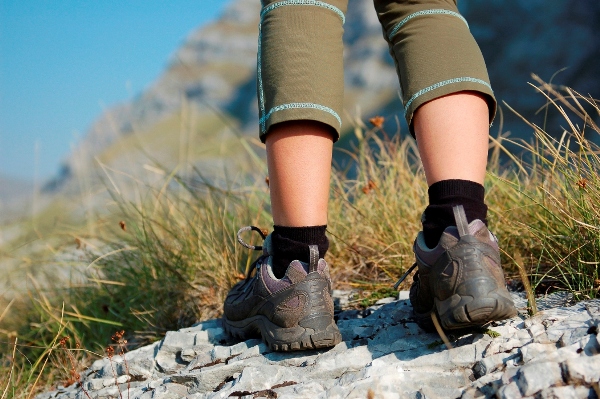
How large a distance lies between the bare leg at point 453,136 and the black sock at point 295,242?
29 cm

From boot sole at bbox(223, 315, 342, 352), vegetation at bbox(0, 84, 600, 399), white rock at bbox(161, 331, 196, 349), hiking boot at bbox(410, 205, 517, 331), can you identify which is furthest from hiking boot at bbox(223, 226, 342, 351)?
vegetation at bbox(0, 84, 600, 399)

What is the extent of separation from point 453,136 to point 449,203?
0.14m

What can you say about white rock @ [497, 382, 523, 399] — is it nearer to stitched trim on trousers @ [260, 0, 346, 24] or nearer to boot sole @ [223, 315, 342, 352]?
boot sole @ [223, 315, 342, 352]

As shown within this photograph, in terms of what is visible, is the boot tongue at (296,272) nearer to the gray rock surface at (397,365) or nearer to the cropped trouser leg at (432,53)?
the gray rock surface at (397,365)

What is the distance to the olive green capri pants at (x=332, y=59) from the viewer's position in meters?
1.21

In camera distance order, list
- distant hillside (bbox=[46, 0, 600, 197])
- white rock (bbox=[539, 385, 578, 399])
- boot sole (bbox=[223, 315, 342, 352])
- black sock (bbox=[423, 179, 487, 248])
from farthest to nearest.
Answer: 1. distant hillside (bbox=[46, 0, 600, 197])
2. boot sole (bbox=[223, 315, 342, 352])
3. black sock (bbox=[423, 179, 487, 248])
4. white rock (bbox=[539, 385, 578, 399])

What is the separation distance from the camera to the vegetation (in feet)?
5.28

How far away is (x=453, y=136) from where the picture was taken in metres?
1.18

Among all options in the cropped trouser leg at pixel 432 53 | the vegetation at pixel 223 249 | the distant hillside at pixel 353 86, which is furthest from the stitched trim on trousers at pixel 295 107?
the distant hillside at pixel 353 86

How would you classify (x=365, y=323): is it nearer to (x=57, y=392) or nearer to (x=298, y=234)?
(x=298, y=234)

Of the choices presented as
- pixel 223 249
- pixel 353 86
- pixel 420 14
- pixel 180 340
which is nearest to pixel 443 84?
pixel 420 14

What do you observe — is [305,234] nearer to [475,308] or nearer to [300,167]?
[300,167]

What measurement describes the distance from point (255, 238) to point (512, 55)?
28378mm

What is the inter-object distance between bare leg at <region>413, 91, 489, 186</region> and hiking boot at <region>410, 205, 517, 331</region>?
0.10 m
